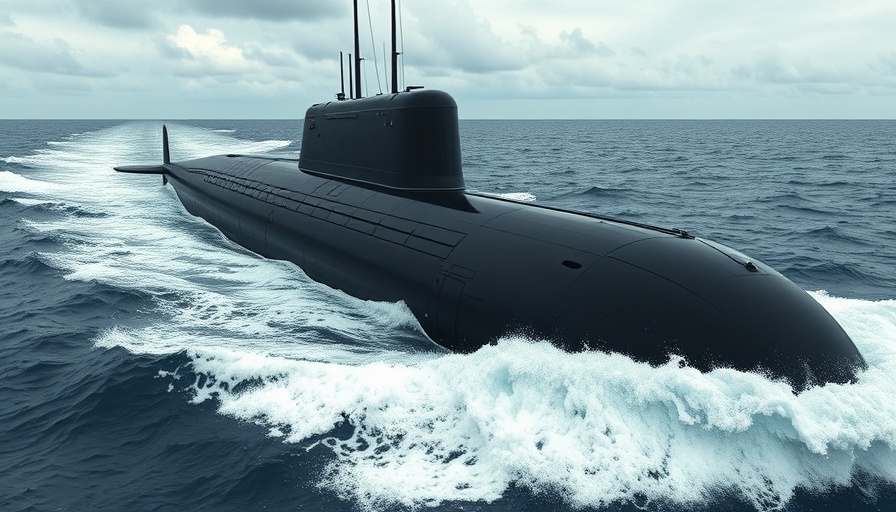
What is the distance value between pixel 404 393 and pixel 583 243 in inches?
132

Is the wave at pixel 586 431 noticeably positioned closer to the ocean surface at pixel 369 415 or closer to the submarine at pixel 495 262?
the ocean surface at pixel 369 415

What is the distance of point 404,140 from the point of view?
12.9m

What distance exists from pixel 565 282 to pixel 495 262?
1.31 metres

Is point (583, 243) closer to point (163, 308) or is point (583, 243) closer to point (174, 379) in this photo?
point (174, 379)

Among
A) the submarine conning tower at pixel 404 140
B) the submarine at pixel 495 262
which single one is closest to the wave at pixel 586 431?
the submarine at pixel 495 262

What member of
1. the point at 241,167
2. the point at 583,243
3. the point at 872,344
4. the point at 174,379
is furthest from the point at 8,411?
the point at 241,167

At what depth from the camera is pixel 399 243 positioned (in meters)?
11.4

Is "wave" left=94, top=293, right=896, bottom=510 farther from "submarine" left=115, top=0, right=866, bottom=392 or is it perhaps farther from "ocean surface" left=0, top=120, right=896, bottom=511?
"submarine" left=115, top=0, right=866, bottom=392

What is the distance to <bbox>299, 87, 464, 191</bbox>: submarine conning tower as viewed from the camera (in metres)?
12.7

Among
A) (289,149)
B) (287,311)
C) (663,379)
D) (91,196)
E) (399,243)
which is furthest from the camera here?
(289,149)

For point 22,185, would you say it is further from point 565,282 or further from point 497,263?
point 565,282

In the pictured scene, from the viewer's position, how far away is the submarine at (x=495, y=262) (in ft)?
24.2

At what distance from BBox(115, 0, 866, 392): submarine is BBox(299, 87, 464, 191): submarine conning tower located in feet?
0.10

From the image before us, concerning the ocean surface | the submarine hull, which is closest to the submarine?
the submarine hull
